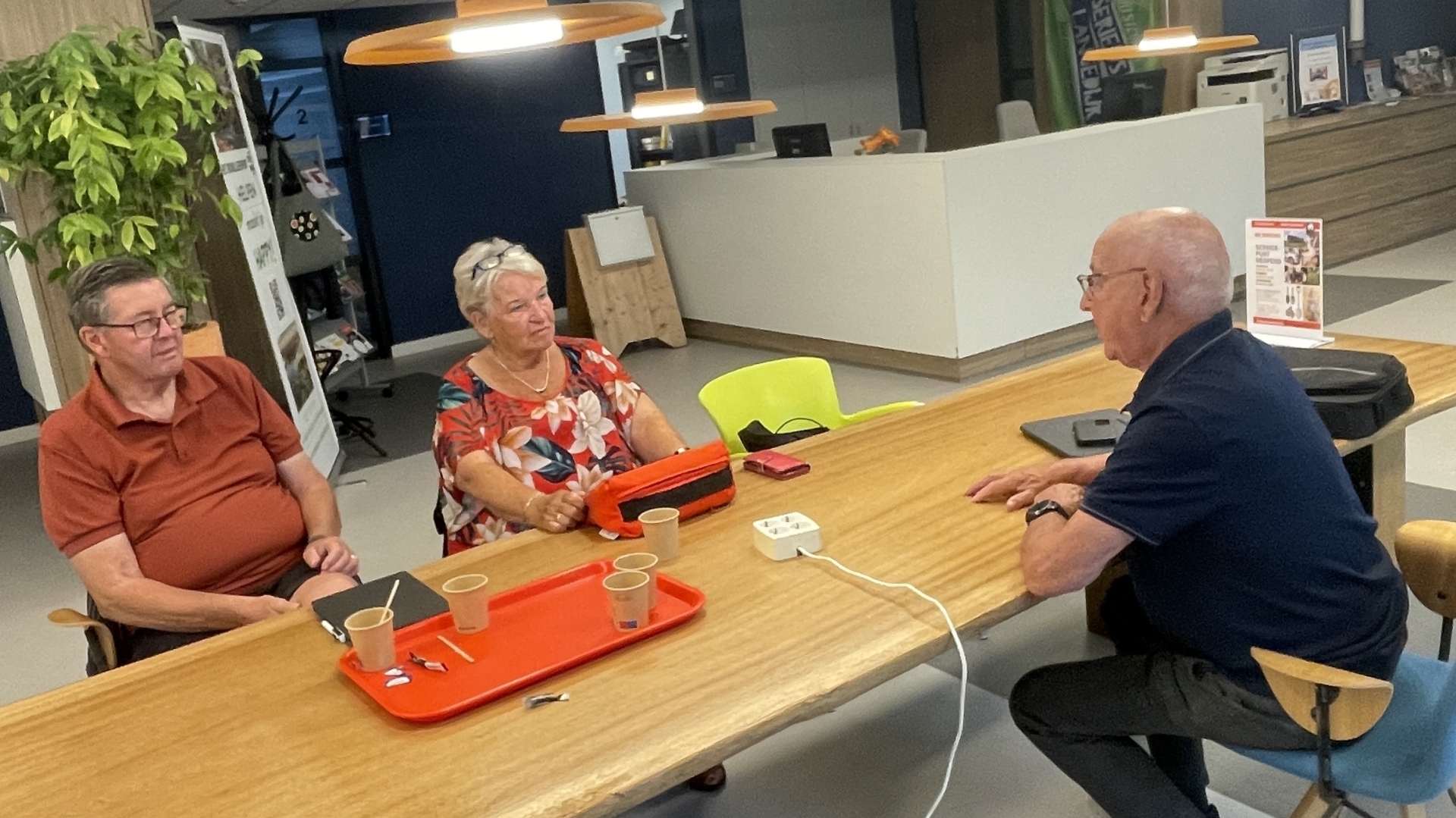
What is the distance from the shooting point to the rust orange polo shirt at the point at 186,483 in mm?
2406

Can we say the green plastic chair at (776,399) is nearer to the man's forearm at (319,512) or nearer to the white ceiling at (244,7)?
the man's forearm at (319,512)

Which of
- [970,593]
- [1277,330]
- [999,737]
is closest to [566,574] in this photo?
[970,593]

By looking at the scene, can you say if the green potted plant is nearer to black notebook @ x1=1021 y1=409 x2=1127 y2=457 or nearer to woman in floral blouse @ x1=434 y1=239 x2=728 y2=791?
woman in floral blouse @ x1=434 y1=239 x2=728 y2=791

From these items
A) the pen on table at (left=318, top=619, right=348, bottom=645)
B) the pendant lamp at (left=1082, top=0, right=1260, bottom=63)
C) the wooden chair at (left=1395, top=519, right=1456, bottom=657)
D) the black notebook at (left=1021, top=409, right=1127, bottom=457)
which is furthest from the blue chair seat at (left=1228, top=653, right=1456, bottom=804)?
the pendant lamp at (left=1082, top=0, right=1260, bottom=63)

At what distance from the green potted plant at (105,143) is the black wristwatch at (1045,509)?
3185 mm

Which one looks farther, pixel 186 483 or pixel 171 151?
pixel 171 151

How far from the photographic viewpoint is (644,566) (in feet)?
6.26

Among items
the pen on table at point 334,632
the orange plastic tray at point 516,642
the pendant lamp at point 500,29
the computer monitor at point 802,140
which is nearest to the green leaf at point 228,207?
the pendant lamp at point 500,29

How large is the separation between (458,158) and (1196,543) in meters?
7.57

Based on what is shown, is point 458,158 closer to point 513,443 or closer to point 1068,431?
point 513,443

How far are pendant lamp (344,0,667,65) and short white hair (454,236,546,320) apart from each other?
0.70 meters

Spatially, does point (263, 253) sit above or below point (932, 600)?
above

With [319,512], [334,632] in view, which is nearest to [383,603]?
[334,632]

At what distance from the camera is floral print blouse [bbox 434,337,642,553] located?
264 cm
